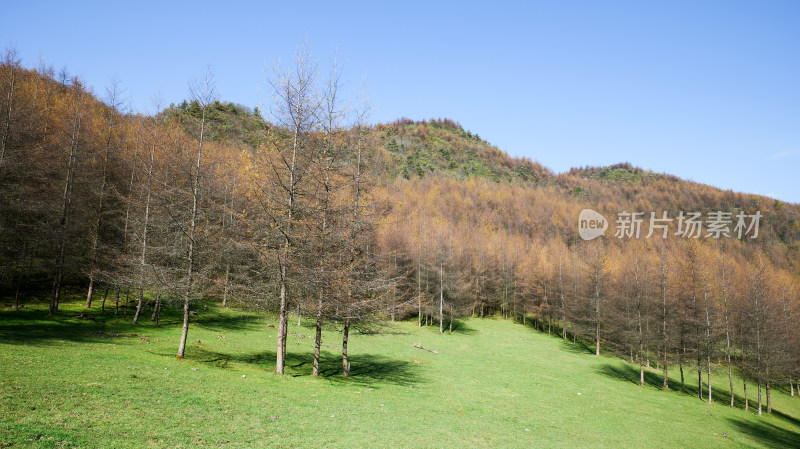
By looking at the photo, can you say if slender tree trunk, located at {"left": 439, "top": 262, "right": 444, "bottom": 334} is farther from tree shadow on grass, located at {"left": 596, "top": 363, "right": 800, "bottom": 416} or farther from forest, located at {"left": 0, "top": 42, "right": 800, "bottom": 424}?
tree shadow on grass, located at {"left": 596, "top": 363, "right": 800, "bottom": 416}

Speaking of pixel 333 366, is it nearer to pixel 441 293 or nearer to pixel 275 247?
pixel 275 247

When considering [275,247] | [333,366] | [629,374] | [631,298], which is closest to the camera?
[275,247]

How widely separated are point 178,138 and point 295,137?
23.4 feet

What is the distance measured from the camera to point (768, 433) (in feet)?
80.2

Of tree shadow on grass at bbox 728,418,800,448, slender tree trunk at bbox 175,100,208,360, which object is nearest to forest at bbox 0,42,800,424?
Answer: slender tree trunk at bbox 175,100,208,360

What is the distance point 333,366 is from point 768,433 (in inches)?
1242

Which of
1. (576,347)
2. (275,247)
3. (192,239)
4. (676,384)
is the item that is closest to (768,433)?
(676,384)

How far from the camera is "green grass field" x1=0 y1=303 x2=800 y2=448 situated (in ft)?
26.6

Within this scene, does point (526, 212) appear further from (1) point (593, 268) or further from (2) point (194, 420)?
(2) point (194, 420)

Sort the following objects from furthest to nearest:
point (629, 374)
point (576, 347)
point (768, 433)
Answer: point (576, 347) → point (629, 374) → point (768, 433)

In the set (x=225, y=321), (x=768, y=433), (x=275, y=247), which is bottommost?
(x=768, y=433)

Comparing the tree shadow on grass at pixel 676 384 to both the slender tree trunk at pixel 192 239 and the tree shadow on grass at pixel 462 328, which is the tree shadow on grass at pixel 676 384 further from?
the slender tree trunk at pixel 192 239

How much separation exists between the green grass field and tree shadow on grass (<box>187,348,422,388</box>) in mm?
174

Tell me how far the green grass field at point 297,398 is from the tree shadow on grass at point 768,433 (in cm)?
19
